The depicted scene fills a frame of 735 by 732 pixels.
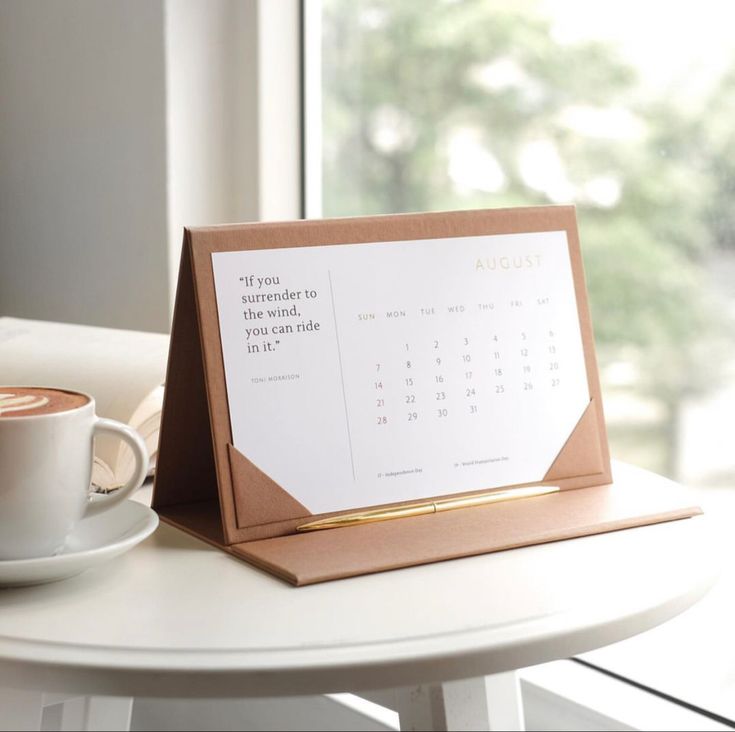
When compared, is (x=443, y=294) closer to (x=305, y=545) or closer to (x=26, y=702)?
(x=305, y=545)

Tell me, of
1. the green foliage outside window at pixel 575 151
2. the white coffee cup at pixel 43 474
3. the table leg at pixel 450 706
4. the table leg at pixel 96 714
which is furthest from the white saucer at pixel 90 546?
the green foliage outside window at pixel 575 151

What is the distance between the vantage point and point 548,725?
111 centimetres

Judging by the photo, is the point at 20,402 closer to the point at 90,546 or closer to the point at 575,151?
the point at 90,546

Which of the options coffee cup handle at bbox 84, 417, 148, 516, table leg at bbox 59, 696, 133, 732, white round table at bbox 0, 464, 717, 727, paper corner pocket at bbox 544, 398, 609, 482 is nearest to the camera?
white round table at bbox 0, 464, 717, 727

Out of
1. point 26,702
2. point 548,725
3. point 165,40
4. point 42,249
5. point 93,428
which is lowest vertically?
point 548,725

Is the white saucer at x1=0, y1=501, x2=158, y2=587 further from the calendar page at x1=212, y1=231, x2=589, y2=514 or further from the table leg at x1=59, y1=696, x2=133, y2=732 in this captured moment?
the table leg at x1=59, y1=696, x2=133, y2=732

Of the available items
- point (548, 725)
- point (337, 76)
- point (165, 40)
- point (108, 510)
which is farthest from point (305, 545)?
point (337, 76)

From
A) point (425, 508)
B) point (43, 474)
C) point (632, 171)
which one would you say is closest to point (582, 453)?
point (425, 508)

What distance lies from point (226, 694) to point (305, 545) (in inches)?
5.5

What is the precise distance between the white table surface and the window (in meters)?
0.48

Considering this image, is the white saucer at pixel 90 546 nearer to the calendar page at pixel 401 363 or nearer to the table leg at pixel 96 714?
the calendar page at pixel 401 363

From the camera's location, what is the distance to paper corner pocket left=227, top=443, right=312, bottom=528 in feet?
1.94

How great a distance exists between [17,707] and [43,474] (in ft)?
0.45

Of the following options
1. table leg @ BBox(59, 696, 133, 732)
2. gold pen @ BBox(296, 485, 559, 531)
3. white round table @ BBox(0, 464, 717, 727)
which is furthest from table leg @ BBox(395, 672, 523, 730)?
table leg @ BBox(59, 696, 133, 732)
